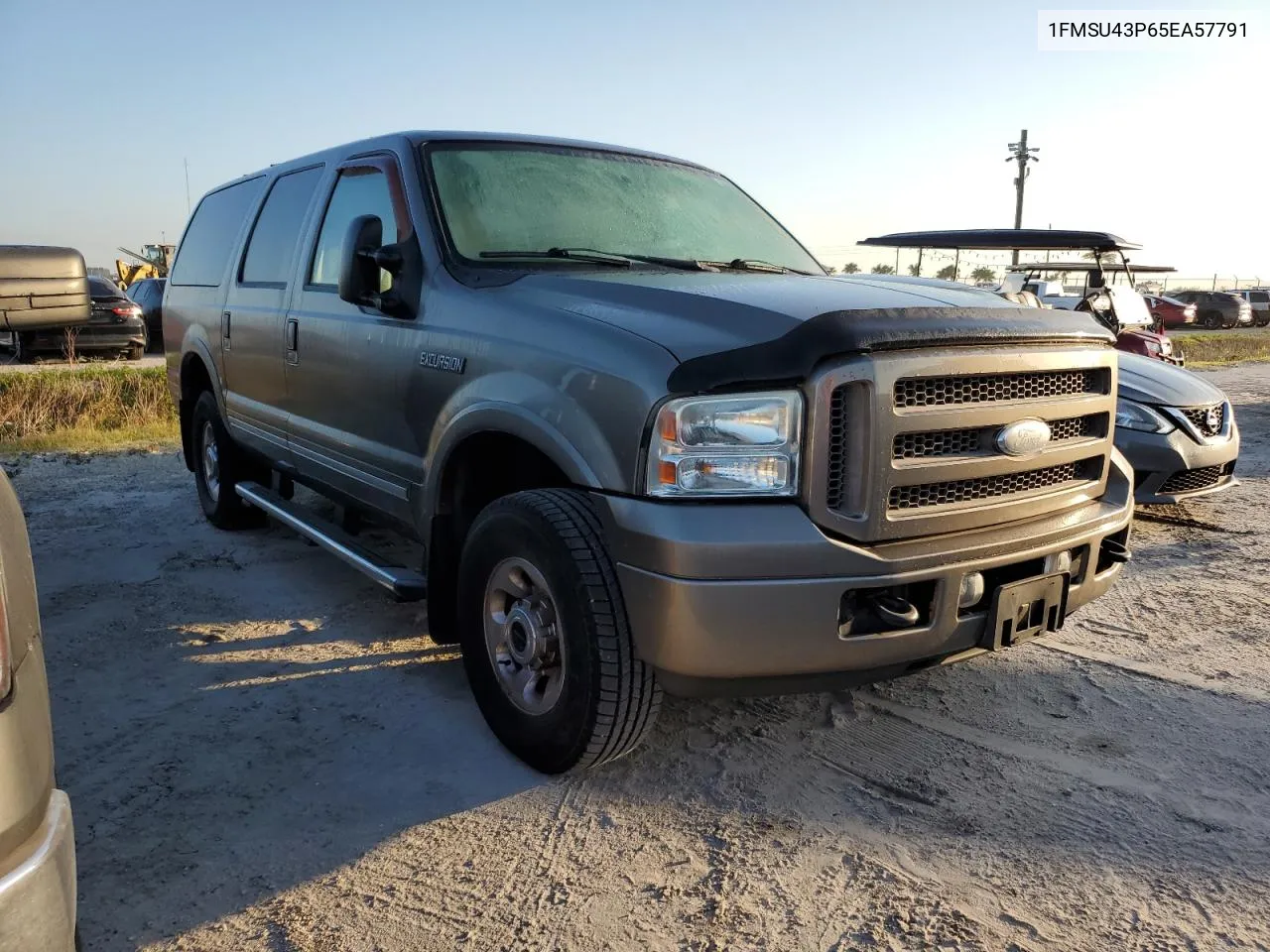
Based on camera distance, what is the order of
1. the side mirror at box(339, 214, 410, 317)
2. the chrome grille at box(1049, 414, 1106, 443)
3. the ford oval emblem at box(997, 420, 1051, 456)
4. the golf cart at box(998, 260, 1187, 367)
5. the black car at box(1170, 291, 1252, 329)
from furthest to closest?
the black car at box(1170, 291, 1252, 329)
the golf cart at box(998, 260, 1187, 367)
the side mirror at box(339, 214, 410, 317)
the chrome grille at box(1049, 414, 1106, 443)
the ford oval emblem at box(997, 420, 1051, 456)

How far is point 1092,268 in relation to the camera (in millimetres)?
8242

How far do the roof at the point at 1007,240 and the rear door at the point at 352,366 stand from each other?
3449mm

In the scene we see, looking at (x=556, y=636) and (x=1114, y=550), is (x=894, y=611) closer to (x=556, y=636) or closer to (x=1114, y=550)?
(x=556, y=636)

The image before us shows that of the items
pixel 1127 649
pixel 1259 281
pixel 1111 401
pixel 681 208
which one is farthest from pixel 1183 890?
pixel 1259 281

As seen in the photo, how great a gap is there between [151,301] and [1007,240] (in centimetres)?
1767

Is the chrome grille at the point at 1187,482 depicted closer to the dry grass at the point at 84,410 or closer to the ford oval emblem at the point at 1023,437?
the ford oval emblem at the point at 1023,437

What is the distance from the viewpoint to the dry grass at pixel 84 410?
356 inches

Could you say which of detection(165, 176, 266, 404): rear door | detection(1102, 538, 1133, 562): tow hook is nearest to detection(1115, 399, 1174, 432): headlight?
detection(1102, 538, 1133, 562): tow hook

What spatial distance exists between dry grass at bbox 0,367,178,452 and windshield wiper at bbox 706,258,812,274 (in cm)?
708

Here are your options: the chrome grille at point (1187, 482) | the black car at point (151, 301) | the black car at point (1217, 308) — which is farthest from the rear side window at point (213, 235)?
the black car at point (1217, 308)

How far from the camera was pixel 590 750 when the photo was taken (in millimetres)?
2766

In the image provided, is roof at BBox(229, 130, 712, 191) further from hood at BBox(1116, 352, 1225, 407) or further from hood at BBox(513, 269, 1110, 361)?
hood at BBox(1116, 352, 1225, 407)

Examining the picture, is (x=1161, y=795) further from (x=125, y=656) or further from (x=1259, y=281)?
(x=1259, y=281)

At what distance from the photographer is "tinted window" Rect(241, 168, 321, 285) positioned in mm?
4602
